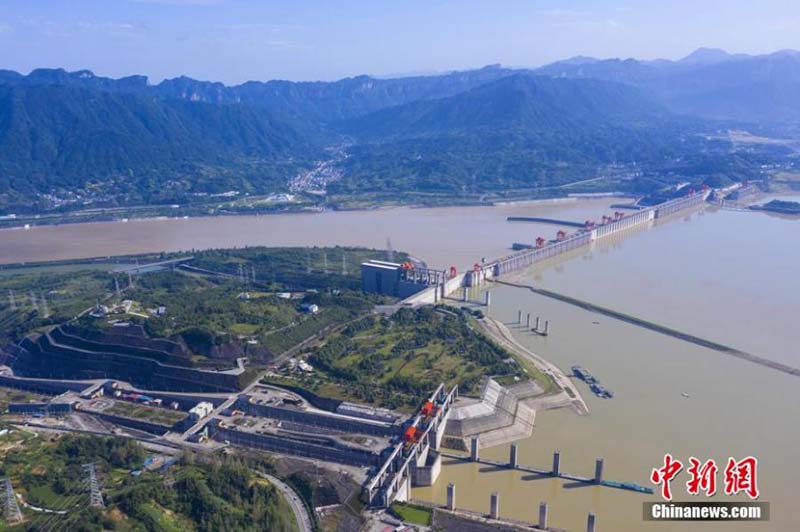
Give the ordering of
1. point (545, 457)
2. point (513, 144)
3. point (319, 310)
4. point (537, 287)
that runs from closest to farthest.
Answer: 1. point (545, 457)
2. point (319, 310)
3. point (537, 287)
4. point (513, 144)

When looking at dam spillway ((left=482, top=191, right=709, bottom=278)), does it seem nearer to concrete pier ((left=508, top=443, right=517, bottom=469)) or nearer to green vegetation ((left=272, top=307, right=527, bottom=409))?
green vegetation ((left=272, top=307, right=527, bottom=409))

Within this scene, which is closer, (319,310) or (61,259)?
(319,310)

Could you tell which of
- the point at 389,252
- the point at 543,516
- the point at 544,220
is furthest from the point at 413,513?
the point at 544,220

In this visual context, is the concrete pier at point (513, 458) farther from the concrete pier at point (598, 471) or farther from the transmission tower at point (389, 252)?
the transmission tower at point (389, 252)

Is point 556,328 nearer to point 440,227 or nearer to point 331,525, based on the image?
point 331,525

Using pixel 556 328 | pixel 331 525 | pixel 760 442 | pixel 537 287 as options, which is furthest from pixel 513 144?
pixel 331 525

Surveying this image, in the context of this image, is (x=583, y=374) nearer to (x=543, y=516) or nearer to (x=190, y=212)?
(x=543, y=516)
